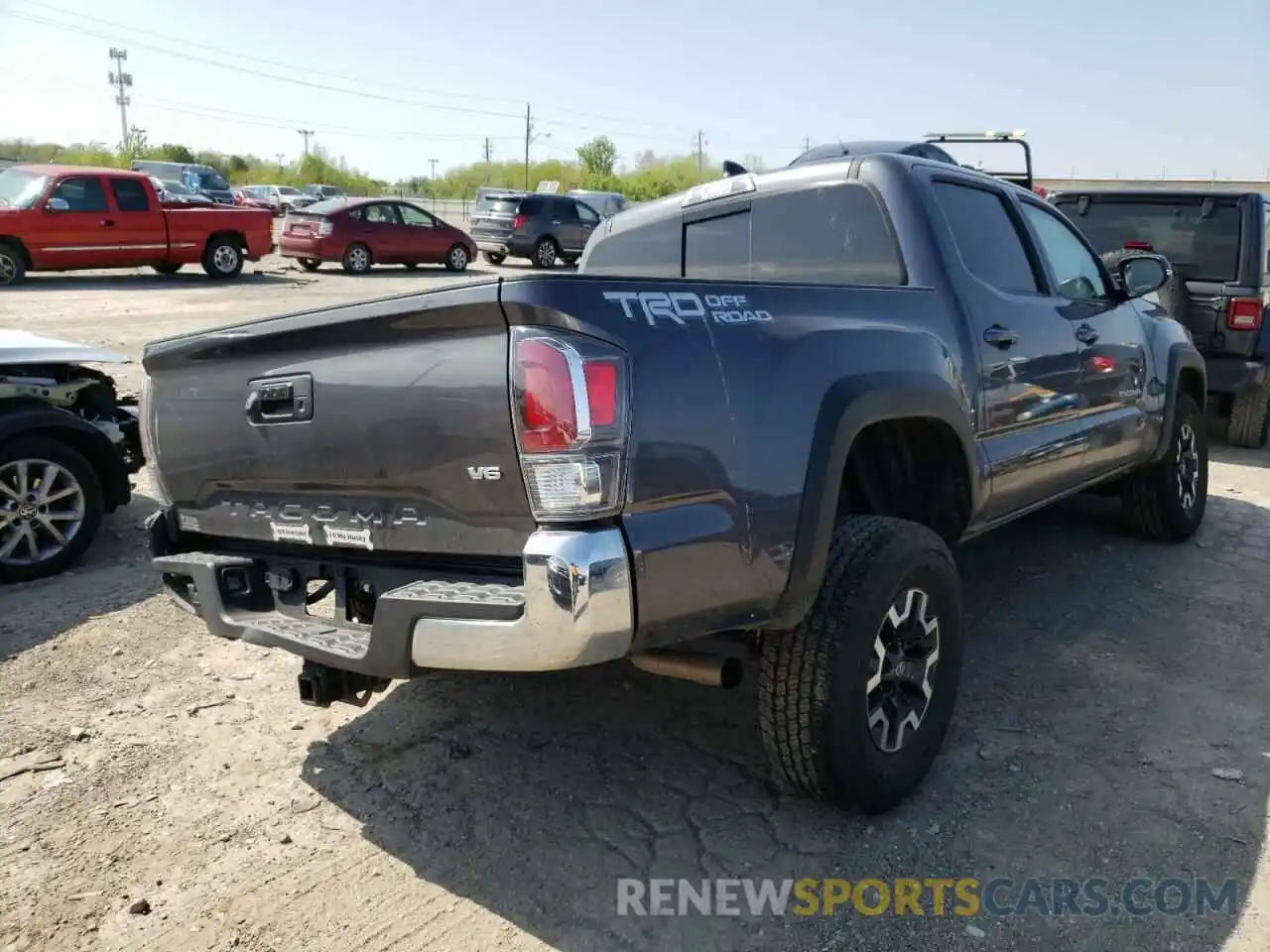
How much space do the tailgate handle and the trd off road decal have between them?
90 centimetres

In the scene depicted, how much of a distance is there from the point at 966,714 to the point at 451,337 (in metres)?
2.36

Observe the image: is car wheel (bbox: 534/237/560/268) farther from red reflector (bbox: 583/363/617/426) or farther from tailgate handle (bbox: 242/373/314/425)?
red reflector (bbox: 583/363/617/426)

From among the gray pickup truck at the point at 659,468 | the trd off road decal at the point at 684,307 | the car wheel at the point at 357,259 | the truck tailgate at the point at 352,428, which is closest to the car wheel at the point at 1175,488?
the gray pickup truck at the point at 659,468

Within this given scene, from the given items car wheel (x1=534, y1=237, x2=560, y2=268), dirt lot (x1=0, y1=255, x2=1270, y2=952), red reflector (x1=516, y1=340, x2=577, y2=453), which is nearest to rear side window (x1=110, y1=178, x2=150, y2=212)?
car wheel (x1=534, y1=237, x2=560, y2=268)

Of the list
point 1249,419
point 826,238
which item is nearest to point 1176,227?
point 1249,419

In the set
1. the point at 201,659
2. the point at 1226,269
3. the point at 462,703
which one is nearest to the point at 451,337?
the point at 462,703

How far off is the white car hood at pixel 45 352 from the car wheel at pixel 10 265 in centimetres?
1277

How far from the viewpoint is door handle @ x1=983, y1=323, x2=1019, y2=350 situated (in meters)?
3.72

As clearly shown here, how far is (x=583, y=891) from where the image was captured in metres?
2.75

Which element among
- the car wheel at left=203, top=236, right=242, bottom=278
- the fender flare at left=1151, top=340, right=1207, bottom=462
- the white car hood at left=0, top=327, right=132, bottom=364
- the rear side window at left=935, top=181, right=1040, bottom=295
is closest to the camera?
the rear side window at left=935, top=181, right=1040, bottom=295

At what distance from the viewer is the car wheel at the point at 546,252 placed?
2503cm

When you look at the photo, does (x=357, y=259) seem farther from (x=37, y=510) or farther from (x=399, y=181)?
(x=399, y=181)

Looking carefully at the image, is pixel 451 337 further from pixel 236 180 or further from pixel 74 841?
pixel 236 180

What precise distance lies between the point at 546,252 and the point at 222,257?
8.13 meters
